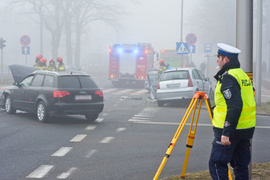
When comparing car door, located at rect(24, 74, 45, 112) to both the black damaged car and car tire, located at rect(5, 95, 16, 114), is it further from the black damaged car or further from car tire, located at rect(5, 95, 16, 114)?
car tire, located at rect(5, 95, 16, 114)

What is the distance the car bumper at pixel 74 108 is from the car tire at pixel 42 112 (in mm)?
194

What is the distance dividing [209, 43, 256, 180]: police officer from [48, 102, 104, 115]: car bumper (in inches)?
309

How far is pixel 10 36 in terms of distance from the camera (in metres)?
78.9

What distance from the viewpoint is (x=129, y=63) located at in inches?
1275

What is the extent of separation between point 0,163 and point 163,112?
9118mm

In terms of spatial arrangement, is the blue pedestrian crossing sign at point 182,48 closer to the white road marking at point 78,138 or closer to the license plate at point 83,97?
the license plate at point 83,97

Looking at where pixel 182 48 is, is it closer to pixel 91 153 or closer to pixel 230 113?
pixel 91 153

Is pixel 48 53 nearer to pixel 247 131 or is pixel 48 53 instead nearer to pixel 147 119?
pixel 147 119

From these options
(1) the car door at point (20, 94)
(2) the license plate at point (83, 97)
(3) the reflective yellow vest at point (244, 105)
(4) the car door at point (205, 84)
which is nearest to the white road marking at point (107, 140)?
(2) the license plate at point (83, 97)

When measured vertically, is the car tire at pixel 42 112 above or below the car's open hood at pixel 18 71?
below

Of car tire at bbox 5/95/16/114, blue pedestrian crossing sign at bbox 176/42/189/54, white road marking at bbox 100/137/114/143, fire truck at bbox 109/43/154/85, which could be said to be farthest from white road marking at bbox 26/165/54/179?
fire truck at bbox 109/43/154/85

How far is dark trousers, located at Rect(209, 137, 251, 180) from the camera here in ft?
15.8

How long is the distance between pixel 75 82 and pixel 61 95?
2.18 ft

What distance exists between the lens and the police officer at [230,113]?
186 inches
